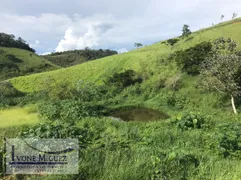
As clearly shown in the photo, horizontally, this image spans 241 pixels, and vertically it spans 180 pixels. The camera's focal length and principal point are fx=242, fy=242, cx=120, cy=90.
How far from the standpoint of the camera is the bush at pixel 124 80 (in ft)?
71.2

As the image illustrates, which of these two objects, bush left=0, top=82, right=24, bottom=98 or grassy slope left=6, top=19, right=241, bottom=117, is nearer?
grassy slope left=6, top=19, right=241, bottom=117

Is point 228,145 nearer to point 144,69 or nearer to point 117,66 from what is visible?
point 144,69

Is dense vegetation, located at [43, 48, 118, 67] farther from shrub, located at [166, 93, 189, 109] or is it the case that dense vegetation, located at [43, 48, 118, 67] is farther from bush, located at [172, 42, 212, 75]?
shrub, located at [166, 93, 189, 109]

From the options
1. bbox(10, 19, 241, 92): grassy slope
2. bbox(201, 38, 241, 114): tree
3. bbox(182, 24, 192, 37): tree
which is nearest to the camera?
bbox(201, 38, 241, 114): tree

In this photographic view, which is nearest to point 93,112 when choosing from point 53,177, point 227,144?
point 227,144

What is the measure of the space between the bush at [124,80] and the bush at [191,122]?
1163 cm

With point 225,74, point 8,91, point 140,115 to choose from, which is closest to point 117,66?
point 8,91

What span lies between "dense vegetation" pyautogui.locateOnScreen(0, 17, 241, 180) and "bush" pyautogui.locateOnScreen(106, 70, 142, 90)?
0.31 feet

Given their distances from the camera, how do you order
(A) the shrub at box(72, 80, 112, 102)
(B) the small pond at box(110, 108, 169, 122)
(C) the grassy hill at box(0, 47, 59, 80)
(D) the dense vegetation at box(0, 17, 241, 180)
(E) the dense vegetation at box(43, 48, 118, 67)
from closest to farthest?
1. (D) the dense vegetation at box(0, 17, 241, 180)
2. (B) the small pond at box(110, 108, 169, 122)
3. (A) the shrub at box(72, 80, 112, 102)
4. (C) the grassy hill at box(0, 47, 59, 80)
5. (E) the dense vegetation at box(43, 48, 118, 67)

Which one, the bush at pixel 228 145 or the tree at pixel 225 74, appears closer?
the bush at pixel 228 145

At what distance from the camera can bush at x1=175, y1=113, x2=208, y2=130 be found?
9.68 meters

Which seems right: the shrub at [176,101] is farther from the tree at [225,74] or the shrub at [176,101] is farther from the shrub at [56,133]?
the shrub at [56,133]

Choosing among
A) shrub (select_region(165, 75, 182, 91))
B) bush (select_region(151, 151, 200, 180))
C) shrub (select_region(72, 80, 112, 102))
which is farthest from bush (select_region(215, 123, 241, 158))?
shrub (select_region(72, 80, 112, 102))

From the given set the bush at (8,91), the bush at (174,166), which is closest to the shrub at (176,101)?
the bush at (174,166)
